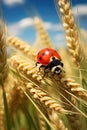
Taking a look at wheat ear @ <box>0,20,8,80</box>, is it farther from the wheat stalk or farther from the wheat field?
the wheat stalk

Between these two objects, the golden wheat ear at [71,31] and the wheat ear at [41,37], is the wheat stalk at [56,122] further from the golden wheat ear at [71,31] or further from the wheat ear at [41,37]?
the wheat ear at [41,37]

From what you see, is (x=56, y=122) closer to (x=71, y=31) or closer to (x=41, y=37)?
(x=71, y=31)

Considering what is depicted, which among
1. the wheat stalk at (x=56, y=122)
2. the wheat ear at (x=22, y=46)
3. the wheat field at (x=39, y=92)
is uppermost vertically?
the wheat ear at (x=22, y=46)

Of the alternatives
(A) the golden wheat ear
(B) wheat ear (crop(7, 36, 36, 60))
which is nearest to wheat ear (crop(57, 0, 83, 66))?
(A) the golden wheat ear

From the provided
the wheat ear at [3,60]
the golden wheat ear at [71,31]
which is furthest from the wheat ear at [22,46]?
the wheat ear at [3,60]

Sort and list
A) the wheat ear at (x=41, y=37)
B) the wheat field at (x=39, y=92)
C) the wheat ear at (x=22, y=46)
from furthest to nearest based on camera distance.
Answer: the wheat ear at (x=41, y=37)
the wheat ear at (x=22, y=46)
the wheat field at (x=39, y=92)

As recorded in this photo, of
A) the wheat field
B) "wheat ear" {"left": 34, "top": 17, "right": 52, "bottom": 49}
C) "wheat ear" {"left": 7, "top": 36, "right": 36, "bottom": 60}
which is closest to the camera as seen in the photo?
the wheat field

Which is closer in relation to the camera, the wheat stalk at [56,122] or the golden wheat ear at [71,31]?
the wheat stalk at [56,122]

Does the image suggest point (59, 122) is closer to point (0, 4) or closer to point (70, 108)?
point (70, 108)
